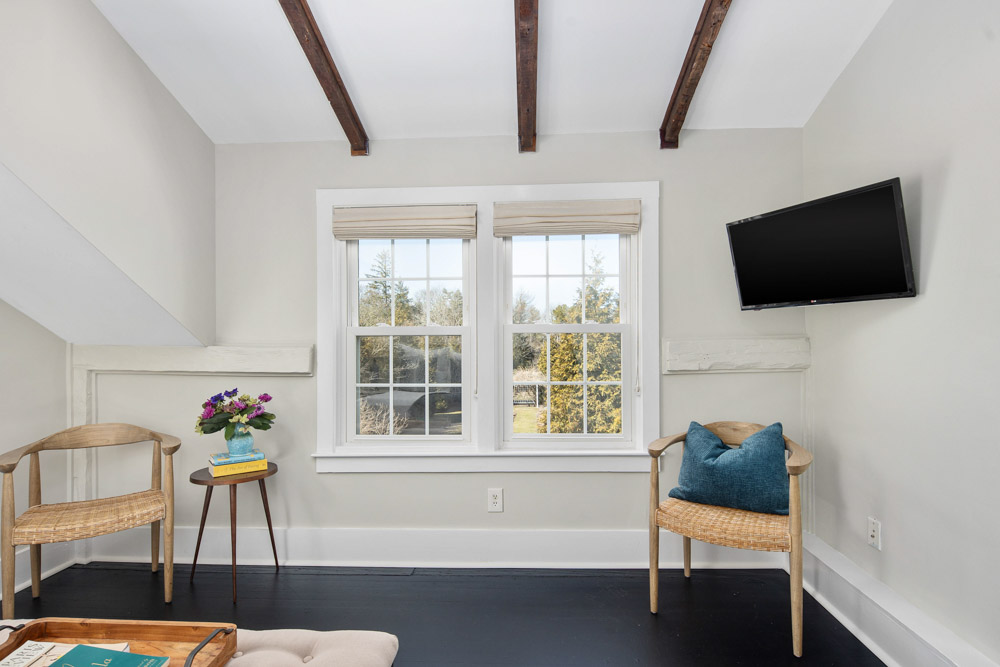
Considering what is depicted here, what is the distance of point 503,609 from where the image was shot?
2332mm

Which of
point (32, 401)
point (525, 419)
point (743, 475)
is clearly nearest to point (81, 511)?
point (32, 401)

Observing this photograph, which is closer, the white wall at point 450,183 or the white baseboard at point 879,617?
the white baseboard at point 879,617

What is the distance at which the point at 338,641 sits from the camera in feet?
5.35

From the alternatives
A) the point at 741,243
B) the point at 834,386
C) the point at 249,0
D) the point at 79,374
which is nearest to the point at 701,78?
the point at 741,243

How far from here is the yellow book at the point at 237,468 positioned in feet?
8.16

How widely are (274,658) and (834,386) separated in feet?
8.46

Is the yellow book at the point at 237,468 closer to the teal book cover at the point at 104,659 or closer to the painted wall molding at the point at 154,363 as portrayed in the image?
the painted wall molding at the point at 154,363

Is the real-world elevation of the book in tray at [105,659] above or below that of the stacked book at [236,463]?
below

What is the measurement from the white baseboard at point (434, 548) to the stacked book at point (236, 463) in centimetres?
49

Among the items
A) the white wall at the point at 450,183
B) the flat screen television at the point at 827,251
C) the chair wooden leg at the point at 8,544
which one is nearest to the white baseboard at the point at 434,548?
the white wall at the point at 450,183

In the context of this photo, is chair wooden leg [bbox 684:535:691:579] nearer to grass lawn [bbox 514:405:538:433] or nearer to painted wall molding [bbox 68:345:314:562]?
grass lawn [bbox 514:405:538:433]

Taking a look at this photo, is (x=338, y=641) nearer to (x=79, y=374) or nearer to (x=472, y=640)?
(x=472, y=640)

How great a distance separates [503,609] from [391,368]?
53.7 inches

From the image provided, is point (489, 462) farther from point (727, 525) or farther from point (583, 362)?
point (727, 525)
